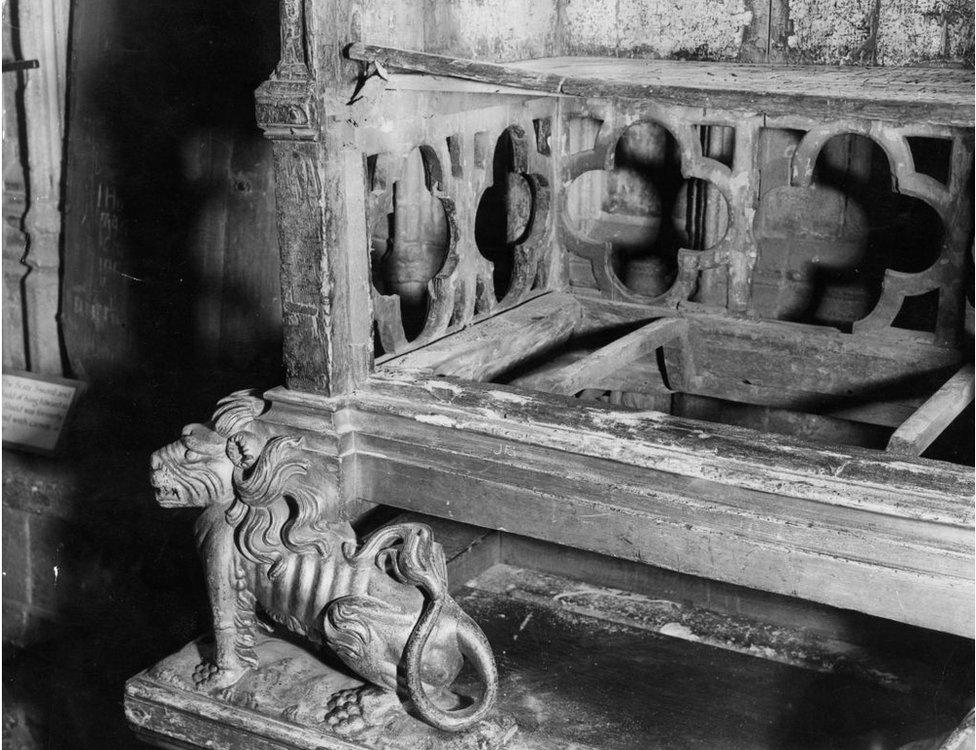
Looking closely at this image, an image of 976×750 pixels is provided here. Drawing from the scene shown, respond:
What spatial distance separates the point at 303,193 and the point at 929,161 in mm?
1501

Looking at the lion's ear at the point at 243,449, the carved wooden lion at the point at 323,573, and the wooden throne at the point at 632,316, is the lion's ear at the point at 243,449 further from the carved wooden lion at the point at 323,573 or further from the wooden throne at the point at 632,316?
the wooden throne at the point at 632,316

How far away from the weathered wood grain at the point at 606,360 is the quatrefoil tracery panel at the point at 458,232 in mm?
253

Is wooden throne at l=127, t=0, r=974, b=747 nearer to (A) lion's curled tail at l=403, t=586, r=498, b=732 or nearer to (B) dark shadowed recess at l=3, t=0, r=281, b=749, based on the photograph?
(A) lion's curled tail at l=403, t=586, r=498, b=732

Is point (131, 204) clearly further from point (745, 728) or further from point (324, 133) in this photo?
point (745, 728)

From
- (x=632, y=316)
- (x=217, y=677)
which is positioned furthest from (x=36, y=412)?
(x=217, y=677)

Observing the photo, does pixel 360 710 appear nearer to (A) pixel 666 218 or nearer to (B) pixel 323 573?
(B) pixel 323 573

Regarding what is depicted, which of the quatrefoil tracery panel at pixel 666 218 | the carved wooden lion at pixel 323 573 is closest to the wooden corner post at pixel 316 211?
the carved wooden lion at pixel 323 573

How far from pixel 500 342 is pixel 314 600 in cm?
90

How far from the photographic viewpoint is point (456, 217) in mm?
2838

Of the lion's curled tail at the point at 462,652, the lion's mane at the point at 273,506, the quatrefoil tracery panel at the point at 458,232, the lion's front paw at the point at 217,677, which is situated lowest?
the lion's front paw at the point at 217,677

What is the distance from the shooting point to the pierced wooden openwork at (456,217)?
2.66 m

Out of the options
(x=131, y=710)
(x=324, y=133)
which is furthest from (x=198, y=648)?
(x=324, y=133)

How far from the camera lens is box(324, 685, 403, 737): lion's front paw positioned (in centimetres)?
215

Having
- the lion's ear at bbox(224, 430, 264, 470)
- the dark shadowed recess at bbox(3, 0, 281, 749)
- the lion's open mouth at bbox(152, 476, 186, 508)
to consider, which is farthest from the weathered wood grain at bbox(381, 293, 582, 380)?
the dark shadowed recess at bbox(3, 0, 281, 749)
